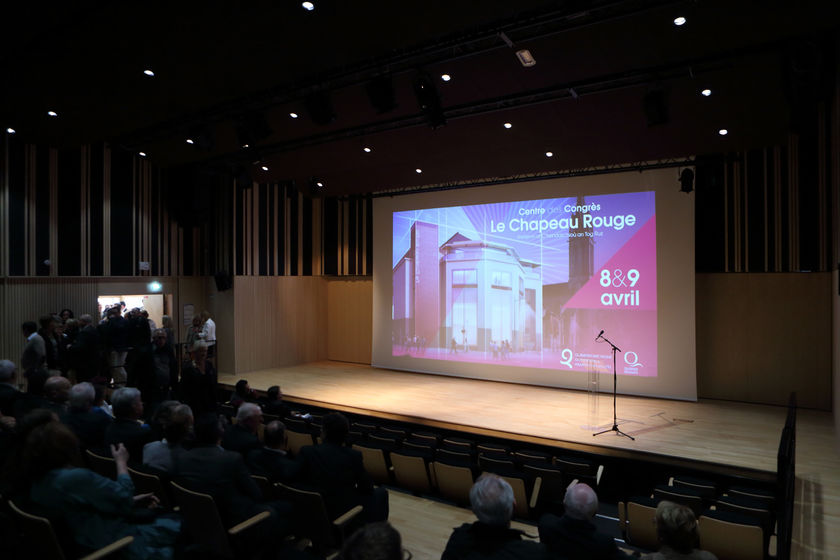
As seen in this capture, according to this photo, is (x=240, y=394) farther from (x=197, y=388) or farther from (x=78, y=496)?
(x=78, y=496)

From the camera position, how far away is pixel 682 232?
29.7 feet

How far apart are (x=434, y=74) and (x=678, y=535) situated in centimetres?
582

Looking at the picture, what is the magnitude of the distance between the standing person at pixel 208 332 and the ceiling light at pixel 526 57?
26.0 ft

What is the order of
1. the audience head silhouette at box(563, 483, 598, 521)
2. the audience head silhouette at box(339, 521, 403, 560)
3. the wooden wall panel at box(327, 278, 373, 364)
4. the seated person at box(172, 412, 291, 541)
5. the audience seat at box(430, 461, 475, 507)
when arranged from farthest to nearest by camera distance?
the wooden wall panel at box(327, 278, 373, 364)
the audience seat at box(430, 461, 475, 507)
the seated person at box(172, 412, 291, 541)
the audience head silhouette at box(563, 483, 598, 521)
the audience head silhouette at box(339, 521, 403, 560)

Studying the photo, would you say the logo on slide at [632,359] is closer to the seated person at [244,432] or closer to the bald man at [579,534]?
the bald man at [579,534]

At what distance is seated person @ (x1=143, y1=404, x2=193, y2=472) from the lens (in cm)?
320

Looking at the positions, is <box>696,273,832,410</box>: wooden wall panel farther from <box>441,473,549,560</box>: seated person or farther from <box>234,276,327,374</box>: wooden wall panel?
<box>234,276,327,374</box>: wooden wall panel

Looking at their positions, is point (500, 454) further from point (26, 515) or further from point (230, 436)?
point (26, 515)

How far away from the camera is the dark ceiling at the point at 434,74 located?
17.1 feet

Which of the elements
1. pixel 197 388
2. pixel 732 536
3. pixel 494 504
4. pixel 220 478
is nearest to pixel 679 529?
pixel 494 504

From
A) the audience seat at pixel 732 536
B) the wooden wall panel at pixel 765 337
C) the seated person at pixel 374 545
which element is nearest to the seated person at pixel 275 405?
the audience seat at pixel 732 536

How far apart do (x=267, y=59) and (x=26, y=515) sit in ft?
17.3

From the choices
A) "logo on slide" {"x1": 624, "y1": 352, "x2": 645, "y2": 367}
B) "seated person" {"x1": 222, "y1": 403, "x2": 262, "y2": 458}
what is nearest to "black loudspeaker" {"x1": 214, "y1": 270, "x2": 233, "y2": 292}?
"logo on slide" {"x1": 624, "y1": 352, "x2": 645, "y2": 367}

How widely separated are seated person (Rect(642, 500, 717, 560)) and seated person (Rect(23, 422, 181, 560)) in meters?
2.37
